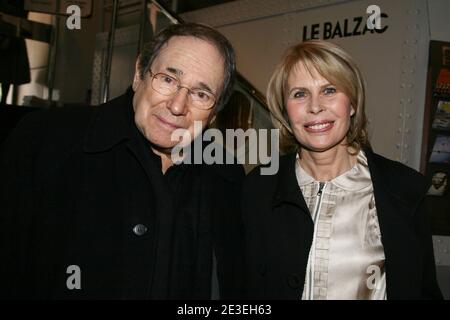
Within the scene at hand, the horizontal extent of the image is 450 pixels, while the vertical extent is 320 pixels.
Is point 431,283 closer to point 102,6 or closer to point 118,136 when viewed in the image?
point 118,136

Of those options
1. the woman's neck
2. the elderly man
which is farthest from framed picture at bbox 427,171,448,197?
the elderly man

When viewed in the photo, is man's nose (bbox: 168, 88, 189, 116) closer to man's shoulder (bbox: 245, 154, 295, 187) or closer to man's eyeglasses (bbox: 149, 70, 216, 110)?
man's eyeglasses (bbox: 149, 70, 216, 110)

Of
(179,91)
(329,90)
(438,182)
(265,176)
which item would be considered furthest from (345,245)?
(438,182)

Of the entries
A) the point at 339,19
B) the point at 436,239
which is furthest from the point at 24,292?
the point at 339,19

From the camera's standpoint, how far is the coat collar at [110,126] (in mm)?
1776

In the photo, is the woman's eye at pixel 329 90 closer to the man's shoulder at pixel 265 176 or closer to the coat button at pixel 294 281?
the man's shoulder at pixel 265 176

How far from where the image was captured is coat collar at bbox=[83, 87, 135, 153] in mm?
1776

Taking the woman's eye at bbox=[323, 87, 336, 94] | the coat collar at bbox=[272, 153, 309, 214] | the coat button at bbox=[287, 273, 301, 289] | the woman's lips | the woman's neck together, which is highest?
the woman's eye at bbox=[323, 87, 336, 94]

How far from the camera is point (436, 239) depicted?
174 inches

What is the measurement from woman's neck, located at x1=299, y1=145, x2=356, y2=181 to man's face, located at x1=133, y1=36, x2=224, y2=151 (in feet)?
2.11

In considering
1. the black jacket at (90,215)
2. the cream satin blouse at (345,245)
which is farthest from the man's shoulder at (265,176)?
the black jacket at (90,215)

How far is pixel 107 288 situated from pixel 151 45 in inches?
46.7

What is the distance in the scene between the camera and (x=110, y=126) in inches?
72.9

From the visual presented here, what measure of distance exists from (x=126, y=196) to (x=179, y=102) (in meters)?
0.49
